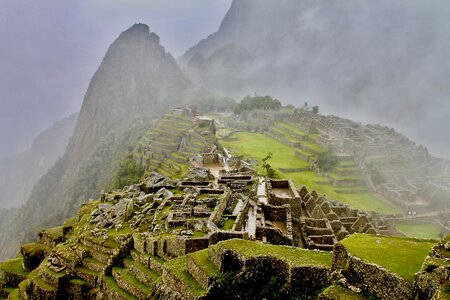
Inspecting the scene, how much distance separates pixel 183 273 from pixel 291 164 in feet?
179

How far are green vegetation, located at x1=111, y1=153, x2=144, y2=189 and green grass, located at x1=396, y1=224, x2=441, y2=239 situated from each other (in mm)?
33304

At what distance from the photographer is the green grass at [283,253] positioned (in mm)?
14048

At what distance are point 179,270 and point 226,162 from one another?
111 ft

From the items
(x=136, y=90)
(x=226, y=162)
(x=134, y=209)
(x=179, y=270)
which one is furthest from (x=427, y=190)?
(x=136, y=90)

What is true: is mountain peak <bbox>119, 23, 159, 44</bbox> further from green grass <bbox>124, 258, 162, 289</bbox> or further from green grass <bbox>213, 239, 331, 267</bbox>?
green grass <bbox>213, 239, 331, 267</bbox>

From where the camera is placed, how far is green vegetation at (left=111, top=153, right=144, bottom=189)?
6166cm

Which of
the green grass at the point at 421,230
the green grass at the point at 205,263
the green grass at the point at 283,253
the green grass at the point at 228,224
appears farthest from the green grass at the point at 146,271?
the green grass at the point at 421,230

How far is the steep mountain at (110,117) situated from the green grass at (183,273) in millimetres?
73037

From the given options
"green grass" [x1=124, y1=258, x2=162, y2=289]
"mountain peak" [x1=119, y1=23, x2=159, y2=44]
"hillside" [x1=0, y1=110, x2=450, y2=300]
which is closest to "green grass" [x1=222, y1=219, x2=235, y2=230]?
"hillside" [x1=0, y1=110, x2=450, y2=300]

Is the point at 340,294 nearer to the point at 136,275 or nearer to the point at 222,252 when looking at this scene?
the point at 222,252

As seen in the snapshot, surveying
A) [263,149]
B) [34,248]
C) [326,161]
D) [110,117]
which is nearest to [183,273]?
[34,248]

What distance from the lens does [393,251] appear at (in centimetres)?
1252

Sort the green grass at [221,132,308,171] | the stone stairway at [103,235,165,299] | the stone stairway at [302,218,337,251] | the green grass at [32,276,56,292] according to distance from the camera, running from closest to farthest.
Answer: the stone stairway at [103,235,165,299] < the green grass at [32,276,56,292] < the stone stairway at [302,218,337,251] < the green grass at [221,132,308,171]

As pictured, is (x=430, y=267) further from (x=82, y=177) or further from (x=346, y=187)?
(x=82, y=177)
